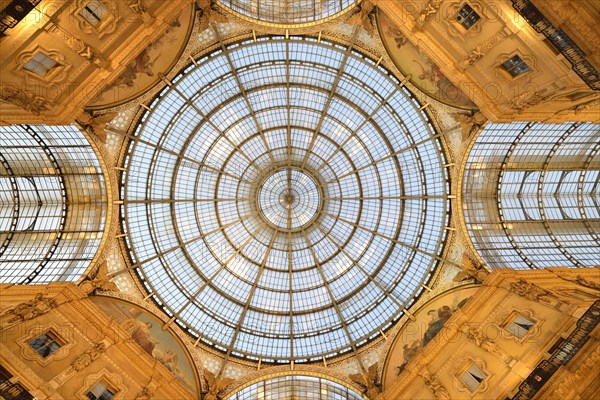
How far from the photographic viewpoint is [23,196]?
2359 centimetres

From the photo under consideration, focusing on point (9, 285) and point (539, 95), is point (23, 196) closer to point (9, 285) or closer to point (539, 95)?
point (9, 285)

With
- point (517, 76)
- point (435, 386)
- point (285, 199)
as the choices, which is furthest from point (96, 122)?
point (435, 386)

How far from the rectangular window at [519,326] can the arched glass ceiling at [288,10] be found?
17.5 meters

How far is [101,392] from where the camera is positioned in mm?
18266

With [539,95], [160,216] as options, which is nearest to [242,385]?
[160,216]

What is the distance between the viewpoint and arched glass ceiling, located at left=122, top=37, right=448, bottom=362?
23.5 metres

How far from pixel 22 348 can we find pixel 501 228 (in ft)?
85.0

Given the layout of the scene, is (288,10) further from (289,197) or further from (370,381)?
(370,381)

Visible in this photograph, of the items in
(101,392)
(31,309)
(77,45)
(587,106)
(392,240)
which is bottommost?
(101,392)

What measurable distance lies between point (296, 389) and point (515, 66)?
70.5 feet

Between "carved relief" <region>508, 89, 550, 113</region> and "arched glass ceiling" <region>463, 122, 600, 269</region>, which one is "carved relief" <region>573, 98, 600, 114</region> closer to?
"carved relief" <region>508, 89, 550, 113</region>

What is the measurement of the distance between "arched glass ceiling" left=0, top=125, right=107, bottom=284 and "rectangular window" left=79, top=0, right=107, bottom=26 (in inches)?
304

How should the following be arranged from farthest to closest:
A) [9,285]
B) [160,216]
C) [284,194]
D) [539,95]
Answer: [284,194] < [160,216] < [9,285] < [539,95]

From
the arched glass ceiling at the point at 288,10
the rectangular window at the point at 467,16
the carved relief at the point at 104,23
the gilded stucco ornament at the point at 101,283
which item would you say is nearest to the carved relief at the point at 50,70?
the carved relief at the point at 104,23
